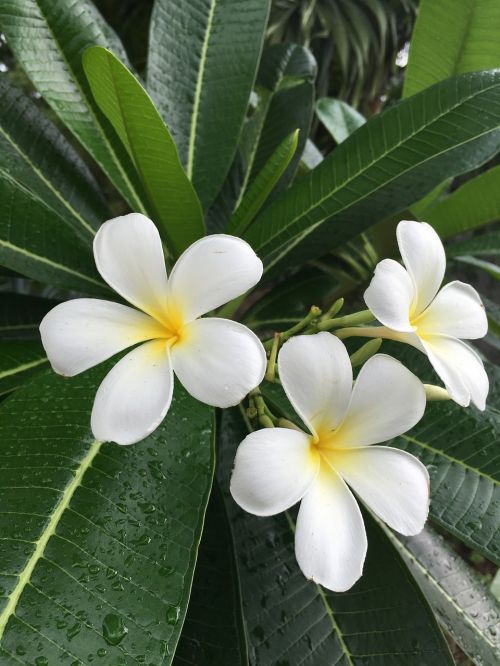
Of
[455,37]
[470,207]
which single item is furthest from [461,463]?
[455,37]

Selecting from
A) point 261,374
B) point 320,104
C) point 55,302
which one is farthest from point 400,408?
point 320,104

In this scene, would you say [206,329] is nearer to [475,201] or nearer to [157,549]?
[157,549]

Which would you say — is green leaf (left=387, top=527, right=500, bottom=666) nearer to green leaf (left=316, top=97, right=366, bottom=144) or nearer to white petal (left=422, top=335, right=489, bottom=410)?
white petal (left=422, top=335, right=489, bottom=410)

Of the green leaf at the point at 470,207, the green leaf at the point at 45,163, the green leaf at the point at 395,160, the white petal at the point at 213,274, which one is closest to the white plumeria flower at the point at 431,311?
the white petal at the point at 213,274

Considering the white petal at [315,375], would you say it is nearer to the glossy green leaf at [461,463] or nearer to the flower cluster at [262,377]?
the flower cluster at [262,377]

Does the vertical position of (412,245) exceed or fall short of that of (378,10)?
it exceeds it

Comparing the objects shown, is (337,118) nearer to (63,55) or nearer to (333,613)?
(63,55)
